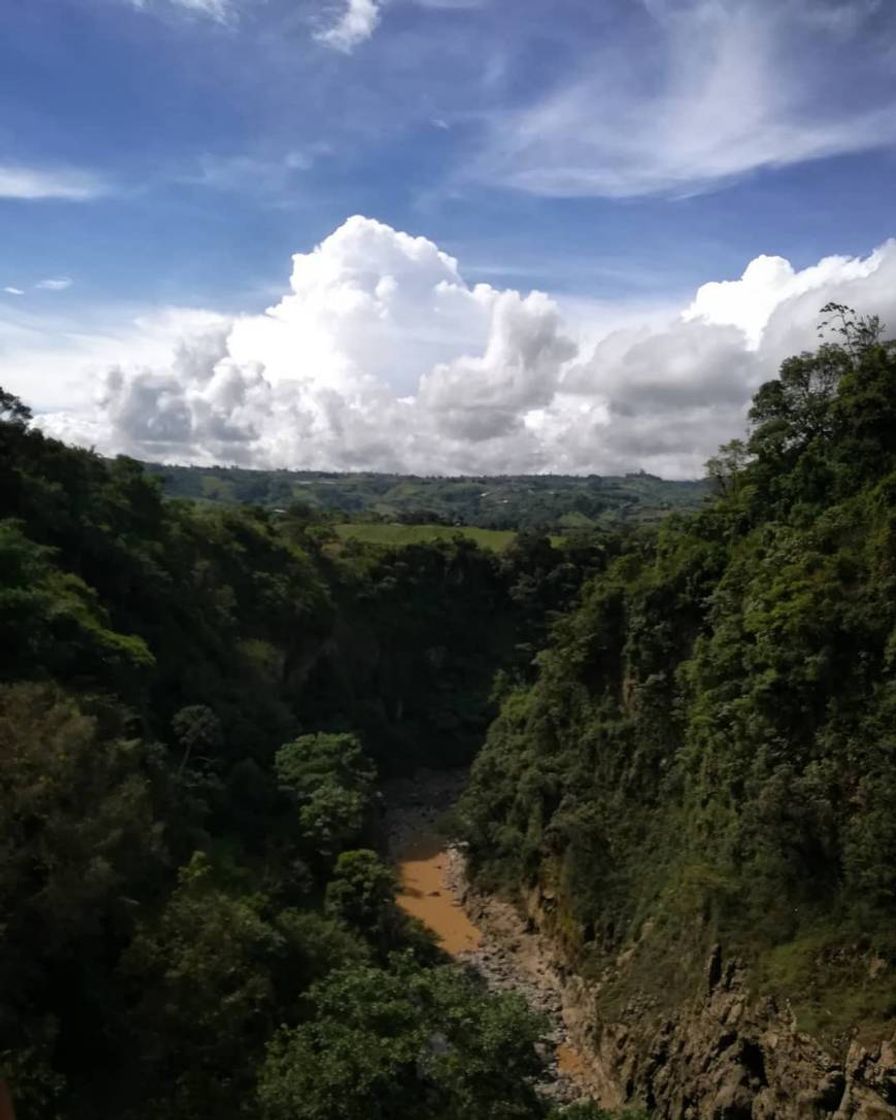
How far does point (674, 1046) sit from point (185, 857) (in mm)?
13526

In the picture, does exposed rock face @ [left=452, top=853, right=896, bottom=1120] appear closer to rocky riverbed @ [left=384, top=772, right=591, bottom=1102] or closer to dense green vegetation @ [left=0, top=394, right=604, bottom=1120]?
rocky riverbed @ [left=384, top=772, right=591, bottom=1102]

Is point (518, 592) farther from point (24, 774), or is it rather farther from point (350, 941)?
point (24, 774)

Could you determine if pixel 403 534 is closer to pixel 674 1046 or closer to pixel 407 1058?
pixel 674 1046

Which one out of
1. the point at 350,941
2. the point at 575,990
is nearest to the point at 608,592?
the point at 575,990

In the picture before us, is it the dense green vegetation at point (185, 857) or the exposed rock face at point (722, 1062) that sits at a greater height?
the dense green vegetation at point (185, 857)

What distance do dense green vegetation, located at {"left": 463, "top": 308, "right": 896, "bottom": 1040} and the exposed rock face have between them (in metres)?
0.64

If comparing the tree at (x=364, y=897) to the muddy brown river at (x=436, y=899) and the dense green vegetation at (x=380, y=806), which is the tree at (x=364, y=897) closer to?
the dense green vegetation at (x=380, y=806)

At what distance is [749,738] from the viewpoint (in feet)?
77.3

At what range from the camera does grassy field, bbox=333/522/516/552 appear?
77062mm

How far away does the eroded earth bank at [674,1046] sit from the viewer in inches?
662

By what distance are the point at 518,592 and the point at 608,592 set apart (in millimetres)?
37279

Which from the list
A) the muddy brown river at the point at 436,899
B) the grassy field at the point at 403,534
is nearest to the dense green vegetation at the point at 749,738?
the muddy brown river at the point at 436,899

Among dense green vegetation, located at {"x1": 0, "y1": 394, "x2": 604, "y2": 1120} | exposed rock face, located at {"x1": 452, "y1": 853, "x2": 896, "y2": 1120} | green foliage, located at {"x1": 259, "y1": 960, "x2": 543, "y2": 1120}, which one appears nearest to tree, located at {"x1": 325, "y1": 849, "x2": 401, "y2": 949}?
dense green vegetation, located at {"x1": 0, "y1": 394, "x2": 604, "y2": 1120}

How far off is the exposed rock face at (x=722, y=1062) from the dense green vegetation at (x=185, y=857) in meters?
4.33
